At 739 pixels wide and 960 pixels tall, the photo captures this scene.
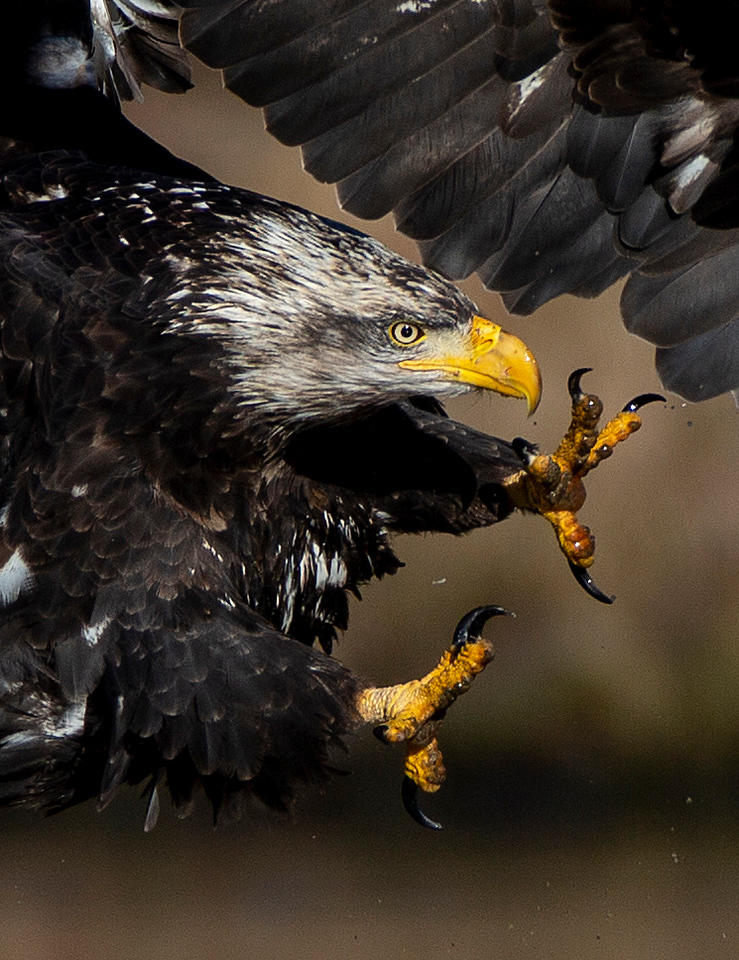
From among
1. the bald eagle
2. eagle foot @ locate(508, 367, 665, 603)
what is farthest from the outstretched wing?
eagle foot @ locate(508, 367, 665, 603)

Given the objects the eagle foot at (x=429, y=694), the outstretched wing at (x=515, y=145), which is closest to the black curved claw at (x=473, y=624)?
the eagle foot at (x=429, y=694)

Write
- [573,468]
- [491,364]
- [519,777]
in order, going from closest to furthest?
1. [491,364]
2. [573,468]
3. [519,777]

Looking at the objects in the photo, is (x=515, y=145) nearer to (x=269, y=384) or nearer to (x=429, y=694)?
(x=269, y=384)

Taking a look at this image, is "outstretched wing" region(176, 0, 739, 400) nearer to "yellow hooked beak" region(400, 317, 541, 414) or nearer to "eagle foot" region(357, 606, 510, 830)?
"yellow hooked beak" region(400, 317, 541, 414)

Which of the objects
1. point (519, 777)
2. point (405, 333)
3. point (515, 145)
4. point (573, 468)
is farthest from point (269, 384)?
point (519, 777)

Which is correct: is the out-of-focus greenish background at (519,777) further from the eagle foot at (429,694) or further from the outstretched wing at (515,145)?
the outstretched wing at (515,145)

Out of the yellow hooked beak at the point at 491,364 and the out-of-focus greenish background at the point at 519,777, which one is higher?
the yellow hooked beak at the point at 491,364

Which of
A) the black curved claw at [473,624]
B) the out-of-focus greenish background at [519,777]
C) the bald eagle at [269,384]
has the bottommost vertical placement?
the out-of-focus greenish background at [519,777]

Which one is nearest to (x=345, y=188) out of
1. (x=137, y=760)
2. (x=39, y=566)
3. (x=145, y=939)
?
(x=39, y=566)
